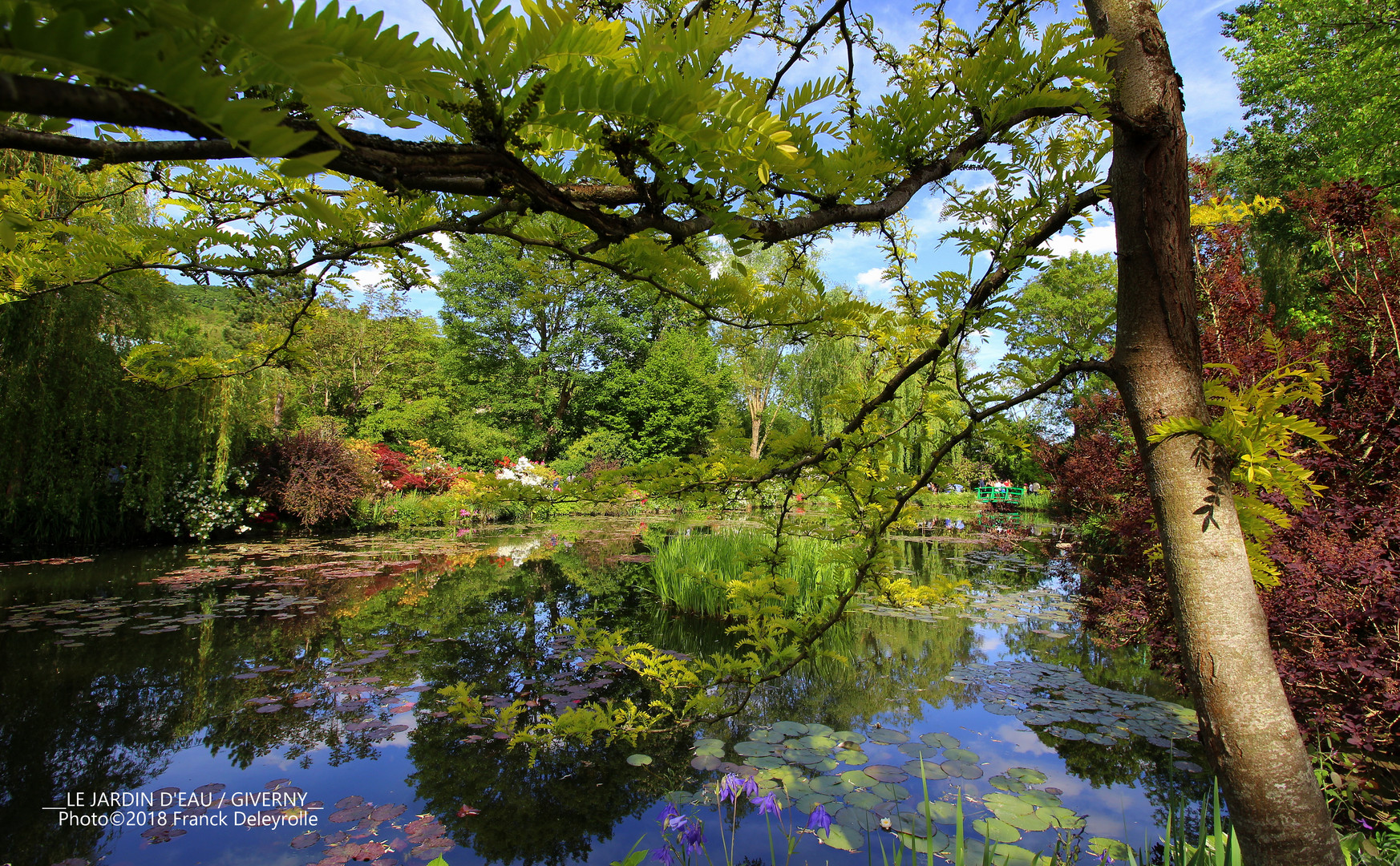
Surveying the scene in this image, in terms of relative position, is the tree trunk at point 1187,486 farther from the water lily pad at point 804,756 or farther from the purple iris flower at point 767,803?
the water lily pad at point 804,756

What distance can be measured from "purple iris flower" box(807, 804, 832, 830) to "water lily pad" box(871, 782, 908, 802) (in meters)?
0.43

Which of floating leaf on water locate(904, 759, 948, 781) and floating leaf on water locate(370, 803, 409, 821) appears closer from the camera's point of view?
floating leaf on water locate(370, 803, 409, 821)

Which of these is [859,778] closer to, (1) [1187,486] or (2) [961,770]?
(2) [961,770]

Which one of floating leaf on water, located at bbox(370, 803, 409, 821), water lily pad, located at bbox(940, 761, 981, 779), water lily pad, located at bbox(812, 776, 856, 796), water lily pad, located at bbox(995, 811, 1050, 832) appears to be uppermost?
water lily pad, located at bbox(995, 811, 1050, 832)

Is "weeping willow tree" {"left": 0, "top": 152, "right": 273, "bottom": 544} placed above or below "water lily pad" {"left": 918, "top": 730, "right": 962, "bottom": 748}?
above

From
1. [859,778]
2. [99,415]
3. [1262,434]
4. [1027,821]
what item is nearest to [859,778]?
[859,778]

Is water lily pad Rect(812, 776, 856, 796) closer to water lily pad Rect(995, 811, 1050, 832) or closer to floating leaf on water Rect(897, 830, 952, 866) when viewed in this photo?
floating leaf on water Rect(897, 830, 952, 866)

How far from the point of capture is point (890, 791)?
8.59 ft

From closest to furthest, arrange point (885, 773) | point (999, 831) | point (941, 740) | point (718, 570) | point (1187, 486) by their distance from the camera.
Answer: point (1187, 486) < point (999, 831) < point (885, 773) < point (941, 740) < point (718, 570)

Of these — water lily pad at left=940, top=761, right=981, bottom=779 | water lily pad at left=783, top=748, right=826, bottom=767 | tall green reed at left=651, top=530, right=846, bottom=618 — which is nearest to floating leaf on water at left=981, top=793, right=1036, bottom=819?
water lily pad at left=940, top=761, right=981, bottom=779

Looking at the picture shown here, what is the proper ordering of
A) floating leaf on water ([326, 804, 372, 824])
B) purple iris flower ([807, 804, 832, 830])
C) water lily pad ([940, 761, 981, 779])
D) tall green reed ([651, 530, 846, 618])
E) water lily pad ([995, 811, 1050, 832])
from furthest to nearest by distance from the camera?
tall green reed ([651, 530, 846, 618]) < water lily pad ([940, 761, 981, 779]) < floating leaf on water ([326, 804, 372, 824]) < water lily pad ([995, 811, 1050, 832]) < purple iris flower ([807, 804, 832, 830])

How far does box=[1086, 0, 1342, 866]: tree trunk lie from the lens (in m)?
0.92

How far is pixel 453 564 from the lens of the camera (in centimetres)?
805

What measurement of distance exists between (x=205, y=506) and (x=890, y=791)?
10766 millimetres
